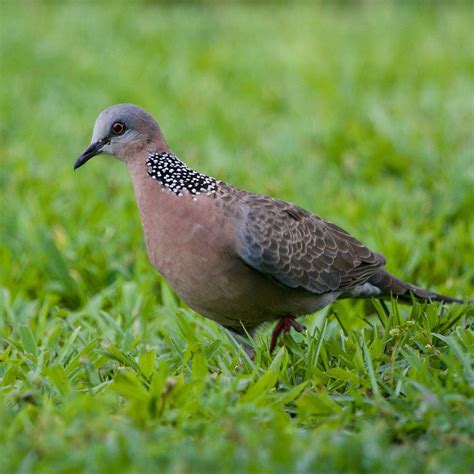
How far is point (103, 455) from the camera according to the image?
2.74m

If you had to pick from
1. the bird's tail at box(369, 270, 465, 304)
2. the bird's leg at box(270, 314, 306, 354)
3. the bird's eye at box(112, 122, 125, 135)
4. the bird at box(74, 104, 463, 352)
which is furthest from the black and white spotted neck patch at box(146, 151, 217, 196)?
the bird's tail at box(369, 270, 465, 304)

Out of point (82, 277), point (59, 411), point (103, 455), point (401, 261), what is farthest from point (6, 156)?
point (103, 455)

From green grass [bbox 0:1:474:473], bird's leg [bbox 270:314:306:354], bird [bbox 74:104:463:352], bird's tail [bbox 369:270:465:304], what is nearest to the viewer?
green grass [bbox 0:1:474:473]

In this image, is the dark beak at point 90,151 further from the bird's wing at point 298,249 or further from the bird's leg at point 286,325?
the bird's leg at point 286,325

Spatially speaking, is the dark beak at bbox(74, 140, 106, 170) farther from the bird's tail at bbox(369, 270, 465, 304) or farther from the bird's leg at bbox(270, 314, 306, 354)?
the bird's tail at bbox(369, 270, 465, 304)

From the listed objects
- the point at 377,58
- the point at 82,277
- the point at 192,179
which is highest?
the point at 377,58

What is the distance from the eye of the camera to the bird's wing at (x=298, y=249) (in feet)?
13.0

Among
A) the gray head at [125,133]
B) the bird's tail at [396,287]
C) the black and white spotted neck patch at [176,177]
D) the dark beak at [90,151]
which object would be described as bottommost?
the bird's tail at [396,287]

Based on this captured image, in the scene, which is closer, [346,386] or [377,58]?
[346,386]

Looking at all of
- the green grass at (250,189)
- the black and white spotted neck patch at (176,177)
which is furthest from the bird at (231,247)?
the green grass at (250,189)

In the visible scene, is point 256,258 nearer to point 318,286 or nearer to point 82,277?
point 318,286

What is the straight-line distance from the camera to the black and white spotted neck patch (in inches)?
161

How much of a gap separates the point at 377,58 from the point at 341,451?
277 inches

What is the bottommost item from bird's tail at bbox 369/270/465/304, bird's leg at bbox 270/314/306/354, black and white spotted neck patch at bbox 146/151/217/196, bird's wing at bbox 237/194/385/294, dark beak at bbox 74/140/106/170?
bird's leg at bbox 270/314/306/354
